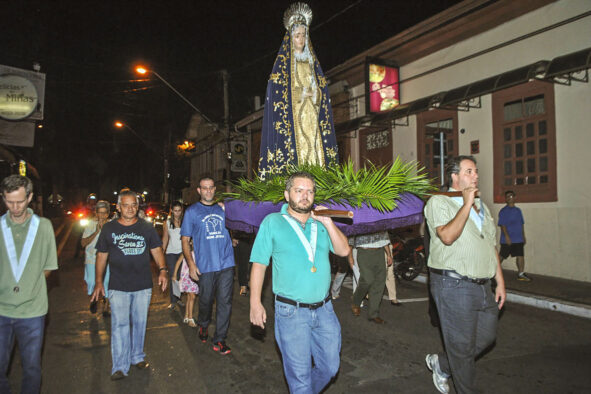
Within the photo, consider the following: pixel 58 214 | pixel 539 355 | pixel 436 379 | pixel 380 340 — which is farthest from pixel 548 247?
pixel 58 214

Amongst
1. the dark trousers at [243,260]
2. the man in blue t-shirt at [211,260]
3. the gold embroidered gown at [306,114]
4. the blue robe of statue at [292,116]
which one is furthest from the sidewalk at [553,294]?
the man in blue t-shirt at [211,260]

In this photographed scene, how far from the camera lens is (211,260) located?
5145 millimetres

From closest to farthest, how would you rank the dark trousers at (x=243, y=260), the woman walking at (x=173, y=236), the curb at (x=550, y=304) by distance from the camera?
the curb at (x=550, y=304)
the woman walking at (x=173, y=236)
the dark trousers at (x=243, y=260)

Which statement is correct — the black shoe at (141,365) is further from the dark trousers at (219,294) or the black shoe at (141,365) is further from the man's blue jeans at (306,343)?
the man's blue jeans at (306,343)

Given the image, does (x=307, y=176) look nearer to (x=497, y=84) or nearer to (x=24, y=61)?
A: (x=497, y=84)

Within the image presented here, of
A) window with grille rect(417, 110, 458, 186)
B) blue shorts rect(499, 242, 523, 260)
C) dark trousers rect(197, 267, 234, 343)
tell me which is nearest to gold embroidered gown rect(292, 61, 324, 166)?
dark trousers rect(197, 267, 234, 343)

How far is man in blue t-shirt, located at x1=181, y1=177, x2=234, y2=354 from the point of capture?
5125 mm

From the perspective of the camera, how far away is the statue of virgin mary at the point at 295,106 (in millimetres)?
4152

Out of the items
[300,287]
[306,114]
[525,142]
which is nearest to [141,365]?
[300,287]

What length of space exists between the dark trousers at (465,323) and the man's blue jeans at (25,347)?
3443 millimetres

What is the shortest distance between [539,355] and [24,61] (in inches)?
726

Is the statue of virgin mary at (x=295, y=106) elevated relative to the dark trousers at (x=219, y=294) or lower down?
elevated

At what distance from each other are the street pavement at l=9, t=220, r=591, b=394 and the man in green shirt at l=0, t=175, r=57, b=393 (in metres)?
0.32

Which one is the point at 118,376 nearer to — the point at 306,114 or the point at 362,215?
the point at 362,215
